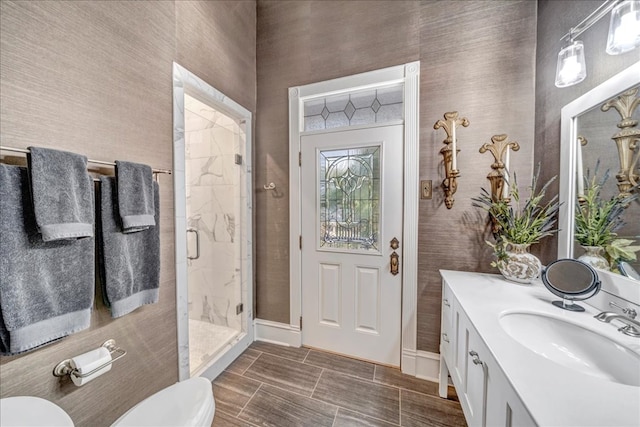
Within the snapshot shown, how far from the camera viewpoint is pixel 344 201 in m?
2.01

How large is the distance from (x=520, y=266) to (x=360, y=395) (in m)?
1.33

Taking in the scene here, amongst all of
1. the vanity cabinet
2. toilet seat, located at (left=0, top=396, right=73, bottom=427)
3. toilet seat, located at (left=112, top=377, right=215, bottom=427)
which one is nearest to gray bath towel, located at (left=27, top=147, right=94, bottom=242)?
toilet seat, located at (left=0, top=396, right=73, bottom=427)

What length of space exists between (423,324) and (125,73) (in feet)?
8.12

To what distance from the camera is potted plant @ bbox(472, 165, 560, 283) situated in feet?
4.46

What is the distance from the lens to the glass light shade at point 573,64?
3.65 ft

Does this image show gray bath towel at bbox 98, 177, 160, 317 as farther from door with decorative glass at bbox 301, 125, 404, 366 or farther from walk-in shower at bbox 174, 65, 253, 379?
door with decorative glass at bbox 301, 125, 404, 366

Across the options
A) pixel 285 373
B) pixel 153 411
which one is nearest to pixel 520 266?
pixel 285 373

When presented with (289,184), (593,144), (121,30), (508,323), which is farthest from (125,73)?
(593,144)

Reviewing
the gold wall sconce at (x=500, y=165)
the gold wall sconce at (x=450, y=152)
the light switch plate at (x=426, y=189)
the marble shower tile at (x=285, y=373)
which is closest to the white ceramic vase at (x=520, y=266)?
the gold wall sconce at (x=500, y=165)

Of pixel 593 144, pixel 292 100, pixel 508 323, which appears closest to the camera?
pixel 508 323

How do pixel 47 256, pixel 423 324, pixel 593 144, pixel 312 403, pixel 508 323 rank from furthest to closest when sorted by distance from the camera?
1. pixel 423 324
2. pixel 312 403
3. pixel 593 144
4. pixel 508 323
5. pixel 47 256

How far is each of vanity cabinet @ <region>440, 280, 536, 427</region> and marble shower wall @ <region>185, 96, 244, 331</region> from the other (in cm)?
172

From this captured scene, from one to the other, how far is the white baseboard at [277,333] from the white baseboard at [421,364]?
92cm

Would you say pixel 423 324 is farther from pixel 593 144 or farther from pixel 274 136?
pixel 274 136
